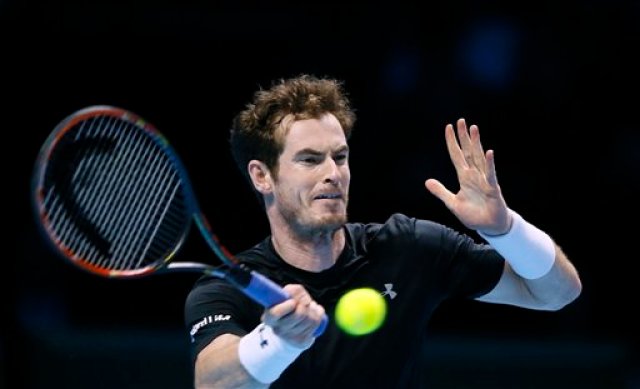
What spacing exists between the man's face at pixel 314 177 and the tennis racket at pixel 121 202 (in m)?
0.39

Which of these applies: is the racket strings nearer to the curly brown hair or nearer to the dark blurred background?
the curly brown hair

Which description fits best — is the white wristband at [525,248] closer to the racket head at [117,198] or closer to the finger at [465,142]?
the finger at [465,142]

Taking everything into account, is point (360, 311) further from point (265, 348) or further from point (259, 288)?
point (259, 288)

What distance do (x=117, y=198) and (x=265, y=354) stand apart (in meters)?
0.86

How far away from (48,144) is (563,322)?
5.08 m

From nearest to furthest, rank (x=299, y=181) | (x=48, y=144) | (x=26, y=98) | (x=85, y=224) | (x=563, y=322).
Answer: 1. (x=48, y=144)
2. (x=85, y=224)
3. (x=299, y=181)
4. (x=26, y=98)
5. (x=563, y=322)

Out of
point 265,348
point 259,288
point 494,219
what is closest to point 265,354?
point 265,348

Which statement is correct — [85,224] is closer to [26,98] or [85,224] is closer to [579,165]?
[26,98]

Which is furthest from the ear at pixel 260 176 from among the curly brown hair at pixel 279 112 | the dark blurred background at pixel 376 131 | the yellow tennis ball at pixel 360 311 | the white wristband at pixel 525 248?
the dark blurred background at pixel 376 131

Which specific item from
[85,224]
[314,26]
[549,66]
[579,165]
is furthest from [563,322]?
[85,224]

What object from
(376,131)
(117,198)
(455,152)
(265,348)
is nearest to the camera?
(265,348)

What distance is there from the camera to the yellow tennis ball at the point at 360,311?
4.63 m

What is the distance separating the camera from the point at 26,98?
774 centimetres

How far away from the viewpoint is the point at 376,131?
8289 mm
